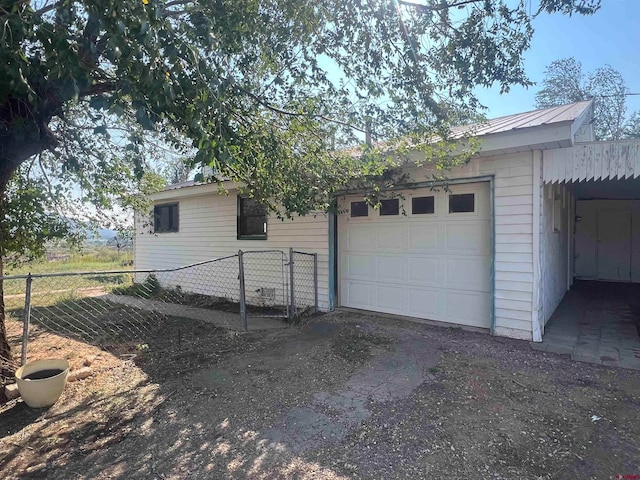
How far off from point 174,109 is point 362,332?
396 centimetres

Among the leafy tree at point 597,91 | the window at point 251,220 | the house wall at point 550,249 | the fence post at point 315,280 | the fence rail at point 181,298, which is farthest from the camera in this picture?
the leafy tree at point 597,91

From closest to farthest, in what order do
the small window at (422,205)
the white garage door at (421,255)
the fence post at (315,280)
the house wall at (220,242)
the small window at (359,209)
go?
the white garage door at (421,255) → the small window at (422,205) → the small window at (359,209) → the fence post at (315,280) → the house wall at (220,242)

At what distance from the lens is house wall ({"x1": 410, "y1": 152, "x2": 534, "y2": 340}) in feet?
15.4

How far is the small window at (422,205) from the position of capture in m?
5.73

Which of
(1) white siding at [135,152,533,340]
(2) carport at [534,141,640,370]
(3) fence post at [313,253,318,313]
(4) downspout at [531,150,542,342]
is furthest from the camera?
(3) fence post at [313,253,318,313]

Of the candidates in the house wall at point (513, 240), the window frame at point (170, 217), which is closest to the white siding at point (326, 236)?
the house wall at point (513, 240)

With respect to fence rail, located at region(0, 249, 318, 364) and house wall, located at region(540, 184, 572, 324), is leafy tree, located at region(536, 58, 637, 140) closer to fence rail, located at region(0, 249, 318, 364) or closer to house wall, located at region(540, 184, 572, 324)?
house wall, located at region(540, 184, 572, 324)

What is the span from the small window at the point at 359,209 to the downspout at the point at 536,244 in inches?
105

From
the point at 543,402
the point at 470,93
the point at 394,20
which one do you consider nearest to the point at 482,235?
the point at 470,93

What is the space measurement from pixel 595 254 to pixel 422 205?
8503 mm

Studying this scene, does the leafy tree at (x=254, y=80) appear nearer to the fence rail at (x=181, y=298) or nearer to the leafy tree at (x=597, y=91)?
the fence rail at (x=181, y=298)

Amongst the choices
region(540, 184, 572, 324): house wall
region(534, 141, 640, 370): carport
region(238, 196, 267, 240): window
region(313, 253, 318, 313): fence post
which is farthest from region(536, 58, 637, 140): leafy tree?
region(313, 253, 318, 313): fence post

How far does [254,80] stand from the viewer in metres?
4.31

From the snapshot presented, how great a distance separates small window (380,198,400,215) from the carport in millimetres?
2124
